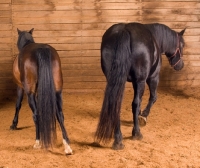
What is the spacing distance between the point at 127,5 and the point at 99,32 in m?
0.79

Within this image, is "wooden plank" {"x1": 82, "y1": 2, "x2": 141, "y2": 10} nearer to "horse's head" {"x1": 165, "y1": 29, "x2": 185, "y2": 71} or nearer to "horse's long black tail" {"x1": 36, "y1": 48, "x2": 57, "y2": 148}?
"horse's head" {"x1": 165, "y1": 29, "x2": 185, "y2": 71}

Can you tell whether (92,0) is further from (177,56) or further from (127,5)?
(177,56)

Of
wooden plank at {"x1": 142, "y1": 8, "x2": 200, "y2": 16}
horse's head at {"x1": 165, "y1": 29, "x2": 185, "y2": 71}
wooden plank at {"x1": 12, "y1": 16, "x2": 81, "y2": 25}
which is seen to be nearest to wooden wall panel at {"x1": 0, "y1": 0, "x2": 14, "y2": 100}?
wooden plank at {"x1": 12, "y1": 16, "x2": 81, "y2": 25}

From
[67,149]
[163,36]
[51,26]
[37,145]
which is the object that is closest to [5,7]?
[51,26]

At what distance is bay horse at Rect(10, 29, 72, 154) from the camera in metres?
3.60

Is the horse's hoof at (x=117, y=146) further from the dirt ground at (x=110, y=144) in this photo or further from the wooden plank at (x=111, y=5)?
the wooden plank at (x=111, y=5)

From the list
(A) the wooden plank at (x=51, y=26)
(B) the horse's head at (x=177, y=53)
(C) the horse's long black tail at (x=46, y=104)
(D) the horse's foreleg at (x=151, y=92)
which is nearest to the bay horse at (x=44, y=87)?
(C) the horse's long black tail at (x=46, y=104)

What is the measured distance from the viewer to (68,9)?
650 centimetres

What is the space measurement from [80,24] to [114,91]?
317 cm

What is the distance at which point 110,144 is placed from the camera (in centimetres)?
407

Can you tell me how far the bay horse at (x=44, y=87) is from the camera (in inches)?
142

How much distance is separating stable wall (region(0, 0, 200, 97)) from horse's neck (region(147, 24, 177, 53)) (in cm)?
164

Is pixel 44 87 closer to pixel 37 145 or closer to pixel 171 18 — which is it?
pixel 37 145

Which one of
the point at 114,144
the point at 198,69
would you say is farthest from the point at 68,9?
the point at 114,144
